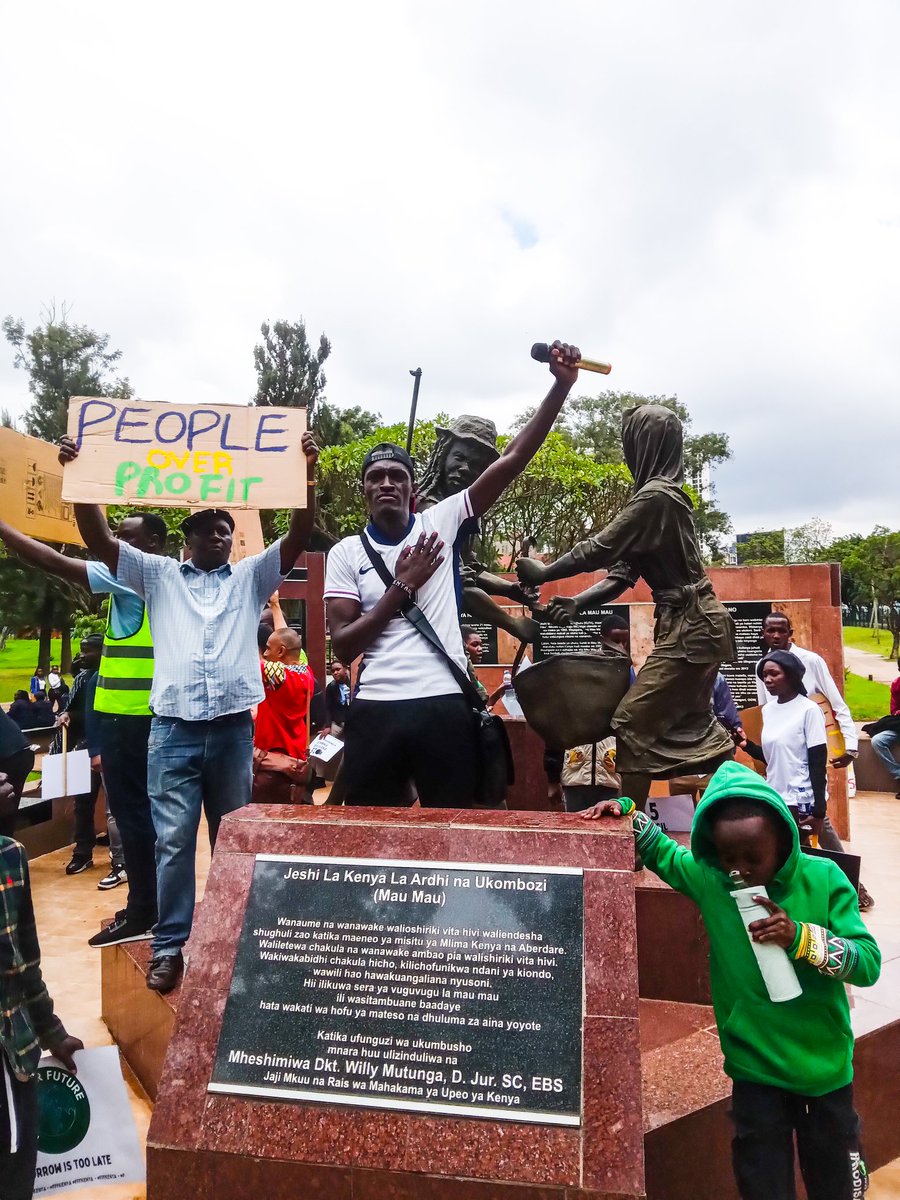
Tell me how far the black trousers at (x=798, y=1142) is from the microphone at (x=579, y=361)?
1958 millimetres

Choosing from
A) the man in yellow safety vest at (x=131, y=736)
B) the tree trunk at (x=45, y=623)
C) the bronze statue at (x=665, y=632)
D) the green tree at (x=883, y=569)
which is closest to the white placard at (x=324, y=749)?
the man in yellow safety vest at (x=131, y=736)

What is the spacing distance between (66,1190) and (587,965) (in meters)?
1.57

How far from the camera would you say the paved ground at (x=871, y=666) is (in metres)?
29.1

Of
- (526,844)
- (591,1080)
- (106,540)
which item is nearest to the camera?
(591,1080)

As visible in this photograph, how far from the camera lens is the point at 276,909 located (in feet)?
7.04

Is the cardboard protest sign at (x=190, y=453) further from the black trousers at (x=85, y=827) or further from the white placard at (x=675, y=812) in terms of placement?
the black trousers at (x=85, y=827)

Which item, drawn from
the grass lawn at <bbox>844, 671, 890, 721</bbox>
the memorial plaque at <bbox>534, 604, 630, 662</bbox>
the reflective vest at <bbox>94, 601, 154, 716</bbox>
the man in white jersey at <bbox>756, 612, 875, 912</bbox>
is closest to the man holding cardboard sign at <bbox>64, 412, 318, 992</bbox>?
the reflective vest at <bbox>94, 601, 154, 716</bbox>

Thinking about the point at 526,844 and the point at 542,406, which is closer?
the point at 526,844

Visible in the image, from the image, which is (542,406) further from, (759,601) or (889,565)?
(889,565)

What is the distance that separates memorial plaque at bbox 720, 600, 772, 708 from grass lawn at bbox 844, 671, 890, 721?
7.73 meters

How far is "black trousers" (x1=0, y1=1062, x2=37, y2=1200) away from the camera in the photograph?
1.97 metres

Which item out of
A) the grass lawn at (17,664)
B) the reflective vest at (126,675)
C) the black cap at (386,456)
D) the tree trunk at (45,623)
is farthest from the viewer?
the grass lawn at (17,664)

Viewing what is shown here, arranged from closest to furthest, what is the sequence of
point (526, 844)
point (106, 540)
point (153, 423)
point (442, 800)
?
point (526, 844), point (442, 800), point (106, 540), point (153, 423)

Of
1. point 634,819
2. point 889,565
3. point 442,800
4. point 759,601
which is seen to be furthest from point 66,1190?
point 889,565
